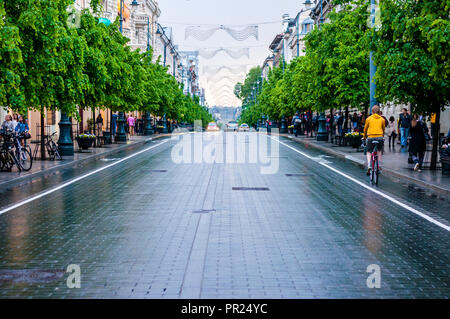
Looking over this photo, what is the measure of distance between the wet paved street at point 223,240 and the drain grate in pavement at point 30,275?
0.07 ft

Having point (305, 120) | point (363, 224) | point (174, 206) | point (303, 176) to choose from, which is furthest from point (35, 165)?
point (305, 120)

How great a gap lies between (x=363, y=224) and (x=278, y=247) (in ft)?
7.62

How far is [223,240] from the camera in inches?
338

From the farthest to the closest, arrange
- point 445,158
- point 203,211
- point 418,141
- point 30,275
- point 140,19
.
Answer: point 140,19
point 418,141
point 445,158
point 203,211
point 30,275

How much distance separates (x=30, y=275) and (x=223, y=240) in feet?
8.95

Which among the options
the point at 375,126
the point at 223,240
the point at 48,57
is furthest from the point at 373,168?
the point at 48,57

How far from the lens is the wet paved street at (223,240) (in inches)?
247

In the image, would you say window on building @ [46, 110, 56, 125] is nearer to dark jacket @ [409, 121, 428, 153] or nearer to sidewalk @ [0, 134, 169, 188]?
sidewalk @ [0, 134, 169, 188]

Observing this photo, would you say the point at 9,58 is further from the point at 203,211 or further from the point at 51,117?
the point at 51,117

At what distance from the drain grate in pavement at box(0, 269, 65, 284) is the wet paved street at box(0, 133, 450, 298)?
2 cm

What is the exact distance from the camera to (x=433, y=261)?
7.46 meters

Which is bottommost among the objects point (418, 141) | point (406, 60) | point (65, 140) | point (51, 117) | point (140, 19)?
point (65, 140)

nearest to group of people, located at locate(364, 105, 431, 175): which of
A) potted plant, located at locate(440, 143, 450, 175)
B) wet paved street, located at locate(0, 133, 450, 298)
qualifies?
potted plant, located at locate(440, 143, 450, 175)
